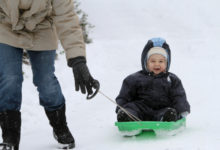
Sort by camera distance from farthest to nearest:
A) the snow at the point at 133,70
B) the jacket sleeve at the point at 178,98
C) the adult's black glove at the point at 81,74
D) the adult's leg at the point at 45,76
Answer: the jacket sleeve at the point at 178,98, the snow at the point at 133,70, the adult's leg at the point at 45,76, the adult's black glove at the point at 81,74

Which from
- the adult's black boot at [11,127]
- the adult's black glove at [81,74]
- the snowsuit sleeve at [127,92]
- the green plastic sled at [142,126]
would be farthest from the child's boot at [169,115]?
the adult's black boot at [11,127]

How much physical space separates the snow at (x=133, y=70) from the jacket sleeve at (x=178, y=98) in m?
0.21

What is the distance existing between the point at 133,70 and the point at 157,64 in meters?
3.98

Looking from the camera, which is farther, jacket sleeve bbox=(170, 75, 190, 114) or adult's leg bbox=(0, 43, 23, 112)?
jacket sleeve bbox=(170, 75, 190, 114)

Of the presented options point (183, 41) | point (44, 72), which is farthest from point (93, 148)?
point (183, 41)

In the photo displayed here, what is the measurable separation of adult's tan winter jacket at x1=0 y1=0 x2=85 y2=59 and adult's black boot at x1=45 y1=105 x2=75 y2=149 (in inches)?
19.8

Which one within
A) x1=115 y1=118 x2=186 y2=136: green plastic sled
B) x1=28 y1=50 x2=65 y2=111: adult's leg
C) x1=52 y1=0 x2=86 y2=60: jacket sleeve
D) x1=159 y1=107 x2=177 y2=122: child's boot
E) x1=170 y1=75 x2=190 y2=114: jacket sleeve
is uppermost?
x1=52 y1=0 x2=86 y2=60: jacket sleeve

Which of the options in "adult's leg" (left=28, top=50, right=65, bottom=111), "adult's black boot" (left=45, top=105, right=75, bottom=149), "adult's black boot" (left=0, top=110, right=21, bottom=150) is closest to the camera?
"adult's black boot" (left=0, top=110, right=21, bottom=150)

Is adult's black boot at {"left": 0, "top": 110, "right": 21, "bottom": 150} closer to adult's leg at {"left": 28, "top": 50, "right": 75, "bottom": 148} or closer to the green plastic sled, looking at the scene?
adult's leg at {"left": 28, "top": 50, "right": 75, "bottom": 148}

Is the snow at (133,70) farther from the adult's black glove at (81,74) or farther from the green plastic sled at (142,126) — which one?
the adult's black glove at (81,74)

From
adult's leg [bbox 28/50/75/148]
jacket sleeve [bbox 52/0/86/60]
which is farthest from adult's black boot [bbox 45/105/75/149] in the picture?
jacket sleeve [bbox 52/0/86/60]

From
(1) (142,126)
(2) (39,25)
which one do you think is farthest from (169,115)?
(2) (39,25)

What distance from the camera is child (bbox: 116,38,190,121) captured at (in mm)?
3729

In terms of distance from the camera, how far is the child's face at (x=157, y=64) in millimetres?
3949
